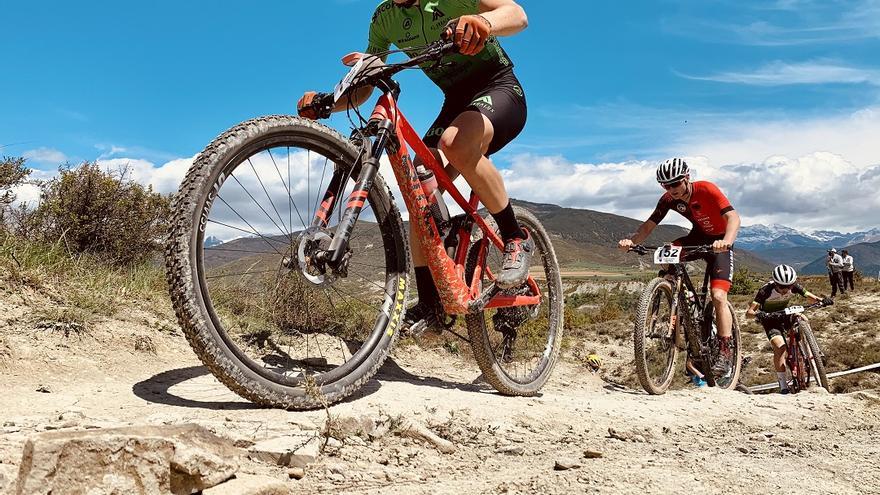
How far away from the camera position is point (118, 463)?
1.93 m

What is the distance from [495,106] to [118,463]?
2.82m

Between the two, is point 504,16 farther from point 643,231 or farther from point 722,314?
point 722,314

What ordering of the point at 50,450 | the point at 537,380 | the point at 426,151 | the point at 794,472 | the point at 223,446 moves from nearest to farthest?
the point at 50,450 → the point at 223,446 → the point at 794,472 → the point at 426,151 → the point at 537,380

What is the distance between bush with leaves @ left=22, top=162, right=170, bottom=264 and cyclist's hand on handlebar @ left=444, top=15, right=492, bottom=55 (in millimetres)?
4496

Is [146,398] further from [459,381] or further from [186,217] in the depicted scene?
[459,381]

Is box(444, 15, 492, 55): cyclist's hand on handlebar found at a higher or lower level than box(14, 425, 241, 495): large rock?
higher

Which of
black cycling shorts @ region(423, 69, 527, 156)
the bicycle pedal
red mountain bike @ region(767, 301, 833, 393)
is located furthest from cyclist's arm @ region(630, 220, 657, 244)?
the bicycle pedal

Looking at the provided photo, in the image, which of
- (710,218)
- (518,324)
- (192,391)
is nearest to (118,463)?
(192,391)

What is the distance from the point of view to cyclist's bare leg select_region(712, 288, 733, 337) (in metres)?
7.20

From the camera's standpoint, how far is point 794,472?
3043 millimetres

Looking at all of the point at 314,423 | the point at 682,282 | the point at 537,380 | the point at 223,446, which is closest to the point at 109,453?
the point at 223,446

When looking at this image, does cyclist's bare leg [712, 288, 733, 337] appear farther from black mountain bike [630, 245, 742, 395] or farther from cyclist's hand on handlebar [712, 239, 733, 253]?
cyclist's hand on handlebar [712, 239, 733, 253]

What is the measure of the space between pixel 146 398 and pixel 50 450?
1.35m

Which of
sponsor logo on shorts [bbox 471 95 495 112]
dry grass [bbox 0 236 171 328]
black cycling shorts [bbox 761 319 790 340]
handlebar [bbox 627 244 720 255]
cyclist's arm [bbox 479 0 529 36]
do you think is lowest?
black cycling shorts [bbox 761 319 790 340]
